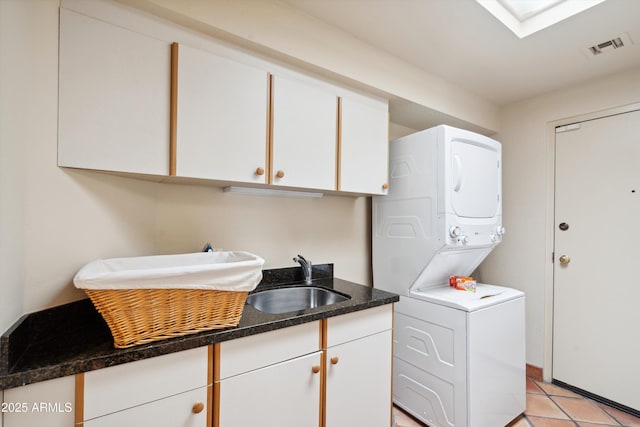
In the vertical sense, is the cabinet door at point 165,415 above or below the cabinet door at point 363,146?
below

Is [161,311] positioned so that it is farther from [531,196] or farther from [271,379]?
[531,196]

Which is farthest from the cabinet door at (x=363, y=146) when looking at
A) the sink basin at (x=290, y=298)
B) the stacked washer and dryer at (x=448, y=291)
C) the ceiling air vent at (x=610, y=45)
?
the ceiling air vent at (x=610, y=45)

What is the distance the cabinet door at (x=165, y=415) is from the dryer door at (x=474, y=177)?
1629 mm

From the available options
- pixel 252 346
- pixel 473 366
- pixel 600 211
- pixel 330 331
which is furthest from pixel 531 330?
pixel 252 346

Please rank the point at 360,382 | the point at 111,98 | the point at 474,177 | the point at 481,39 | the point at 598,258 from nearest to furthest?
the point at 111,98, the point at 360,382, the point at 481,39, the point at 474,177, the point at 598,258

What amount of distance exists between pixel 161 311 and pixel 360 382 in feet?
3.25

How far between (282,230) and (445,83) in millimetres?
1676

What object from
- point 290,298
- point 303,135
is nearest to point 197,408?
point 290,298

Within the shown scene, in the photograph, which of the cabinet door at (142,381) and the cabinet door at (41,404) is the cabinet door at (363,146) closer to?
the cabinet door at (142,381)

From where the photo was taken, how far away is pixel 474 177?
77.1 inches

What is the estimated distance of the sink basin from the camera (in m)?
1.67

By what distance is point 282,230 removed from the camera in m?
1.89

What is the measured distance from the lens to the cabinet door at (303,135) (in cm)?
147

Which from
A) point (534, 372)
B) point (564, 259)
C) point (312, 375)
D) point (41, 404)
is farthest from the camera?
point (534, 372)
